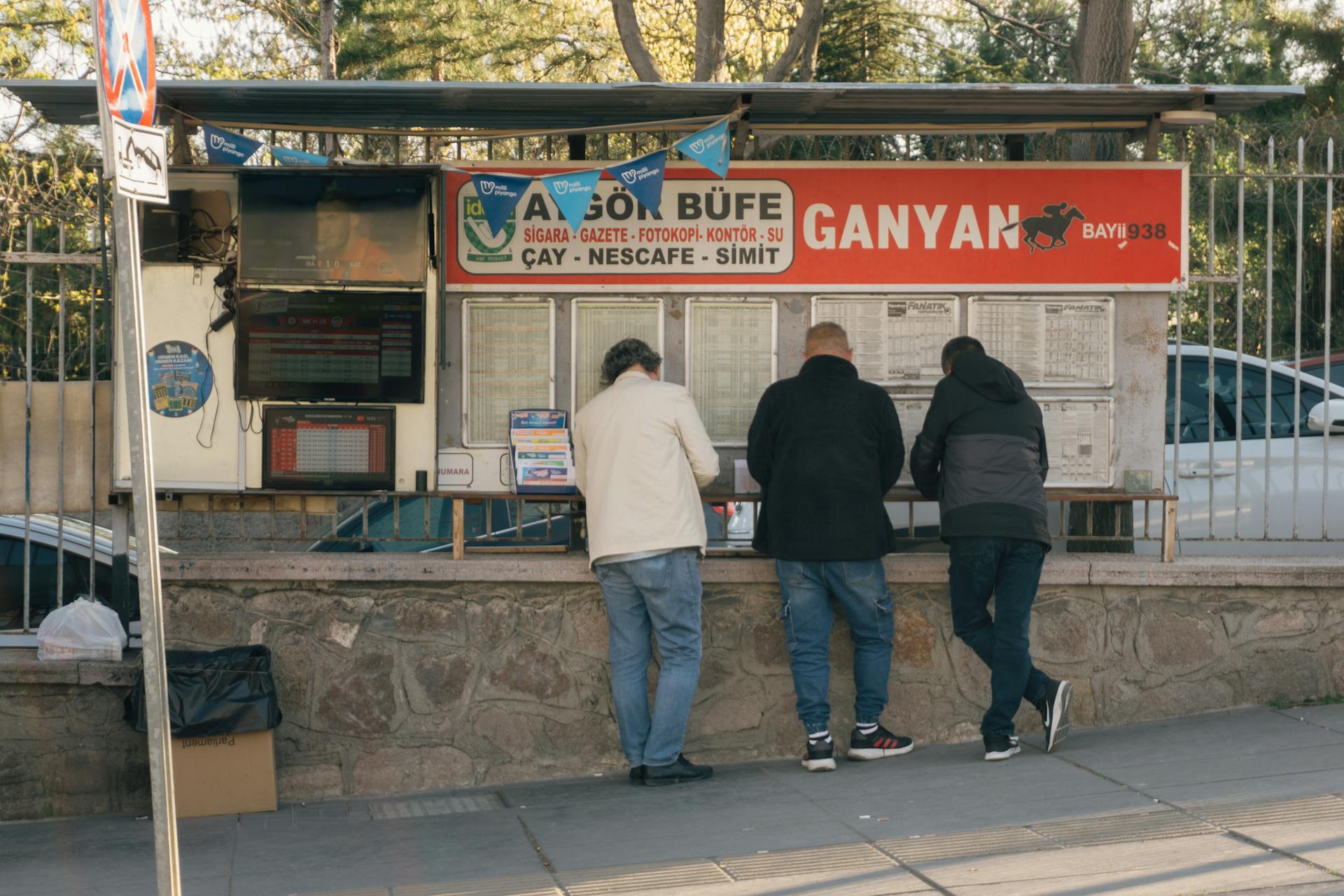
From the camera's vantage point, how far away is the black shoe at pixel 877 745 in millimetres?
6215

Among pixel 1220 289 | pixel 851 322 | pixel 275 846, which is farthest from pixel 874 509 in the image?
pixel 1220 289

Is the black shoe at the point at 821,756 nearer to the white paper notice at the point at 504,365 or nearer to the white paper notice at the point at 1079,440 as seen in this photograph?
the white paper notice at the point at 1079,440

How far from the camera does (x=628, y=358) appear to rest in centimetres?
608

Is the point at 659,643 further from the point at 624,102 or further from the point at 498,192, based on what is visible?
the point at 624,102

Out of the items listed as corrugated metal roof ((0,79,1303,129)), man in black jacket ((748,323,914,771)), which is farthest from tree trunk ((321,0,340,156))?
man in black jacket ((748,323,914,771))

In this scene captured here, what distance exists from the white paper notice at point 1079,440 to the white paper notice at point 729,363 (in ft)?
4.36

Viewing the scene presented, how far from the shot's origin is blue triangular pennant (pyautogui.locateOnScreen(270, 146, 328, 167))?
237 inches

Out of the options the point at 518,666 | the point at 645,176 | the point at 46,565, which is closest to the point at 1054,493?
the point at 645,176

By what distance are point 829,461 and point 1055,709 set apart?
1.48 meters

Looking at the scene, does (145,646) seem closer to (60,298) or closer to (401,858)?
(401,858)

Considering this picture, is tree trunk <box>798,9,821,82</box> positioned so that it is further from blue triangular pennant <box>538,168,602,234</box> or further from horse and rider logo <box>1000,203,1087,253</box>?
blue triangular pennant <box>538,168,602,234</box>

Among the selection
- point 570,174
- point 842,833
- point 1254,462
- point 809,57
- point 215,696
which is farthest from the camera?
point 809,57

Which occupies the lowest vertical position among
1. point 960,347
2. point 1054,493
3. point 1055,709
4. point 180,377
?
point 1055,709

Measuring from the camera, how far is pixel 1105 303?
646 cm
